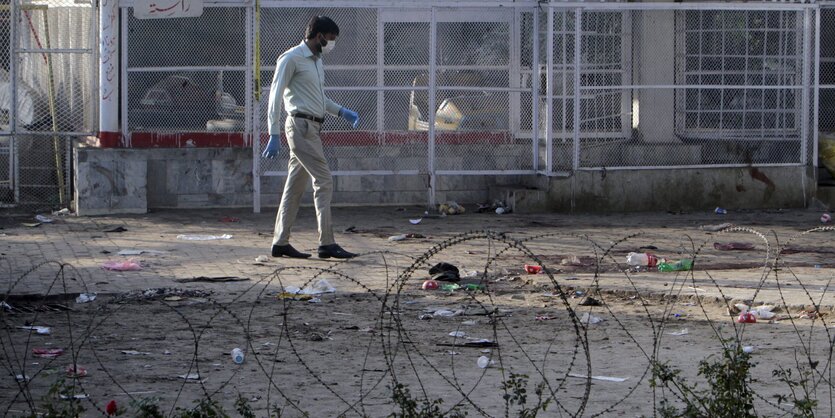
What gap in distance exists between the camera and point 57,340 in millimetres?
7344

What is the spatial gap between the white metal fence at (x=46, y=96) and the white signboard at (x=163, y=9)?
86 centimetres

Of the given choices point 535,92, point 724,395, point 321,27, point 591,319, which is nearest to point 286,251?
point 321,27

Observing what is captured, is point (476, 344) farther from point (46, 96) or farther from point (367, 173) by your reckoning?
point (46, 96)

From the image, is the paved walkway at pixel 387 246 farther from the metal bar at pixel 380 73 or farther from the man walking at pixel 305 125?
the metal bar at pixel 380 73

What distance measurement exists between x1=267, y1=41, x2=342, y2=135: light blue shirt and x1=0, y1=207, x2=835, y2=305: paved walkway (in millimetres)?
1372

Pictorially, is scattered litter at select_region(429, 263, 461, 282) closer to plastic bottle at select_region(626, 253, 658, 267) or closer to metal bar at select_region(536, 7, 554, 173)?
plastic bottle at select_region(626, 253, 658, 267)

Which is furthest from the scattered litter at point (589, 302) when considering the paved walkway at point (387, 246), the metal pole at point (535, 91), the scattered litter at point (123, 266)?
the metal pole at point (535, 91)

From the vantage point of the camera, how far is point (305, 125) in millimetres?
10711

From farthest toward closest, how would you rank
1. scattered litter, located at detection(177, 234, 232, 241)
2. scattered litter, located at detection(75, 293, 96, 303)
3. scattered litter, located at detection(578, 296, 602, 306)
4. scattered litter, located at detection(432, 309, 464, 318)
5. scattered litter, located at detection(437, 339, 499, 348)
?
scattered litter, located at detection(177, 234, 232, 241) < scattered litter, located at detection(578, 296, 602, 306) < scattered litter, located at detection(75, 293, 96, 303) < scattered litter, located at detection(432, 309, 464, 318) < scattered litter, located at detection(437, 339, 499, 348)

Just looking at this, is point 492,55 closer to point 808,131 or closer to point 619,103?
point 619,103

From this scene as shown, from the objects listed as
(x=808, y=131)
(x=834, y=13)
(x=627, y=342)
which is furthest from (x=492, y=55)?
(x=627, y=342)

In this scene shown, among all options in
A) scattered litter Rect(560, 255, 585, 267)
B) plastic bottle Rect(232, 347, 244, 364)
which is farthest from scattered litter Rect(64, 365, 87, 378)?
scattered litter Rect(560, 255, 585, 267)

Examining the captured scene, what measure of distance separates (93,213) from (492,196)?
4.97m

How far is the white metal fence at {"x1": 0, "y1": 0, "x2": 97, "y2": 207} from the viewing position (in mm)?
15047
